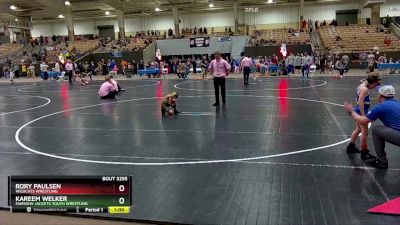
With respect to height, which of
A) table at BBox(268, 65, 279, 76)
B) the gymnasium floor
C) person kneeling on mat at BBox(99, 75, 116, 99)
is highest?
table at BBox(268, 65, 279, 76)

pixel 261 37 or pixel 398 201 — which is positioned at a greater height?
pixel 261 37

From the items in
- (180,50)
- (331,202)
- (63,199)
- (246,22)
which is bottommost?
(331,202)

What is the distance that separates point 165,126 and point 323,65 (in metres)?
20.4

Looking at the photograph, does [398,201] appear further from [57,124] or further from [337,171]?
[57,124]

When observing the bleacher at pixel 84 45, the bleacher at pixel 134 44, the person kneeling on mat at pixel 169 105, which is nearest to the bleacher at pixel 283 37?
the bleacher at pixel 134 44

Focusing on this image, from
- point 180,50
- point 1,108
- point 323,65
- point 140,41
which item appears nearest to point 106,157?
point 1,108

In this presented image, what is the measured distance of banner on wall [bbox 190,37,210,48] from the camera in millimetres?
36406

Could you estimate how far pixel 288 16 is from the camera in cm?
4659

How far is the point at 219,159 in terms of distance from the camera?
21.0 ft

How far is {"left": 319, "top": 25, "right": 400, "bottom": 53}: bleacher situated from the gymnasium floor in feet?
72.9

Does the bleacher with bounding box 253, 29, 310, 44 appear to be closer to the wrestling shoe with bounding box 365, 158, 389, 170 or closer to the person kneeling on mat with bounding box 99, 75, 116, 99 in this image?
the person kneeling on mat with bounding box 99, 75, 116, 99


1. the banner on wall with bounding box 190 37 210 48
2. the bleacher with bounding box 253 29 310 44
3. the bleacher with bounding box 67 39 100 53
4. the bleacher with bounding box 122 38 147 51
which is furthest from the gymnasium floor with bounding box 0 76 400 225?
the bleacher with bounding box 67 39 100 53
